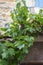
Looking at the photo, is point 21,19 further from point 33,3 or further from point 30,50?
point 33,3

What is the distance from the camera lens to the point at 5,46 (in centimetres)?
272

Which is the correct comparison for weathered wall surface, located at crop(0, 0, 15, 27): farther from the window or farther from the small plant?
the small plant

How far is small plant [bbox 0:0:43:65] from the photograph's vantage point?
8.77 ft

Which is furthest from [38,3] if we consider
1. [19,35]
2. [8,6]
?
[19,35]

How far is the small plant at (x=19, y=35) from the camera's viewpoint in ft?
8.77

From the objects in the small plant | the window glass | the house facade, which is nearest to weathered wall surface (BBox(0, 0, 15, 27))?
the house facade

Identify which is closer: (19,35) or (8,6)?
(19,35)

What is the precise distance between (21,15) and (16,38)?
0.88 feet

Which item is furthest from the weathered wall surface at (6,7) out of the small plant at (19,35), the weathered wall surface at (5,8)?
the small plant at (19,35)

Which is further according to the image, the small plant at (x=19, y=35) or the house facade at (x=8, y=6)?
the house facade at (x=8, y=6)

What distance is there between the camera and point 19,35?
2.76m

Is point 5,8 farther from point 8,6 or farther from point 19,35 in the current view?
point 19,35

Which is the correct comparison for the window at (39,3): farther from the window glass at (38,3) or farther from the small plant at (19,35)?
the small plant at (19,35)

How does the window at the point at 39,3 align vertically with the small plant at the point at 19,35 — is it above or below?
above
